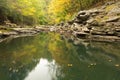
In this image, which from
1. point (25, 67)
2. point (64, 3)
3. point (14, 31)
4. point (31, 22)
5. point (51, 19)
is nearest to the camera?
point (25, 67)

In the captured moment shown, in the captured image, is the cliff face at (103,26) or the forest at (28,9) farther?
the forest at (28,9)

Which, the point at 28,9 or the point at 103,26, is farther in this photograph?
the point at 28,9

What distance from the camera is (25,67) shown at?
19766mm

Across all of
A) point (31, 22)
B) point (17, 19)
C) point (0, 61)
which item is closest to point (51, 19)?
point (31, 22)

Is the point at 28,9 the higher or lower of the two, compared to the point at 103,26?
higher

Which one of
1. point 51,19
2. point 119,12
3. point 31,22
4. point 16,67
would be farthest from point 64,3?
point 16,67

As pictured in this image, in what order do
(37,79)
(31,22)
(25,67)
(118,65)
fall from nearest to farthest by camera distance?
(37,79) → (118,65) → (25,67) → (31,22)

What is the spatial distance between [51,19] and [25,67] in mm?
110068

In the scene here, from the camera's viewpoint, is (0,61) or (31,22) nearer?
Answer: (0,61)

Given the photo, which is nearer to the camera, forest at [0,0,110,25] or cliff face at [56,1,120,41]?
cliff face at [56,1,120,41]

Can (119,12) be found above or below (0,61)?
above

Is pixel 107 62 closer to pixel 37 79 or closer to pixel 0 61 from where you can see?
pixel 37 79

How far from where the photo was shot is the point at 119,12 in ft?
129

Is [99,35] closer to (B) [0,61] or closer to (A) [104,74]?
(B) [0,61]
